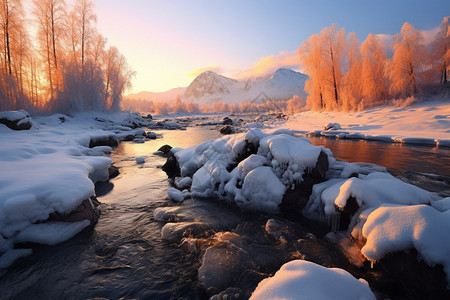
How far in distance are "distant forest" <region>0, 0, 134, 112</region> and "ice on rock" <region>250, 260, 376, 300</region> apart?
20.8m

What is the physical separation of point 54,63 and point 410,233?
30.6 metres

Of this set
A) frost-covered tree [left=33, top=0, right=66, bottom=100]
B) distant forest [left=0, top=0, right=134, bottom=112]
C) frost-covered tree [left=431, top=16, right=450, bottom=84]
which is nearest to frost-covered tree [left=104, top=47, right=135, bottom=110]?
distant forest [left=0, top=0, right=134, bottom=112]

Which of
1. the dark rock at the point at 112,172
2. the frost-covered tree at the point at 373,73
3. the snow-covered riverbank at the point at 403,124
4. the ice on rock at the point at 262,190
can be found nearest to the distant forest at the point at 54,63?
the dark rock at the point at 112,172

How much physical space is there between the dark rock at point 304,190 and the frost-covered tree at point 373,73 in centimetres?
2282

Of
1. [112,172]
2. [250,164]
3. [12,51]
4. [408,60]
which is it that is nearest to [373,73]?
[408,60]

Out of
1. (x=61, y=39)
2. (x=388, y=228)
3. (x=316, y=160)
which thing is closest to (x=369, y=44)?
(x=316, y=160)

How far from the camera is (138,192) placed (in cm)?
611

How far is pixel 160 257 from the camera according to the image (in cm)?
337

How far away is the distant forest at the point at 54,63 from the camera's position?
15.7 meters

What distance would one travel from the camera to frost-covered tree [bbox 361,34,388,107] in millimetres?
22203

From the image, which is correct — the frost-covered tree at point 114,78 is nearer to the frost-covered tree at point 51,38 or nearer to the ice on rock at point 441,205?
the frost-covered tree at point 51,38

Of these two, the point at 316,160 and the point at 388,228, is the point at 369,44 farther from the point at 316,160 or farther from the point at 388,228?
the point at 388,228

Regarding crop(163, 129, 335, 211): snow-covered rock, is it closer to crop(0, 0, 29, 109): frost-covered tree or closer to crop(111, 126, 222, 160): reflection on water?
crop(111, 126, 222, 160): reflection on water

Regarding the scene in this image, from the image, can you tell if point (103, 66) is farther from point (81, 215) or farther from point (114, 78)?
point (81, 215)
